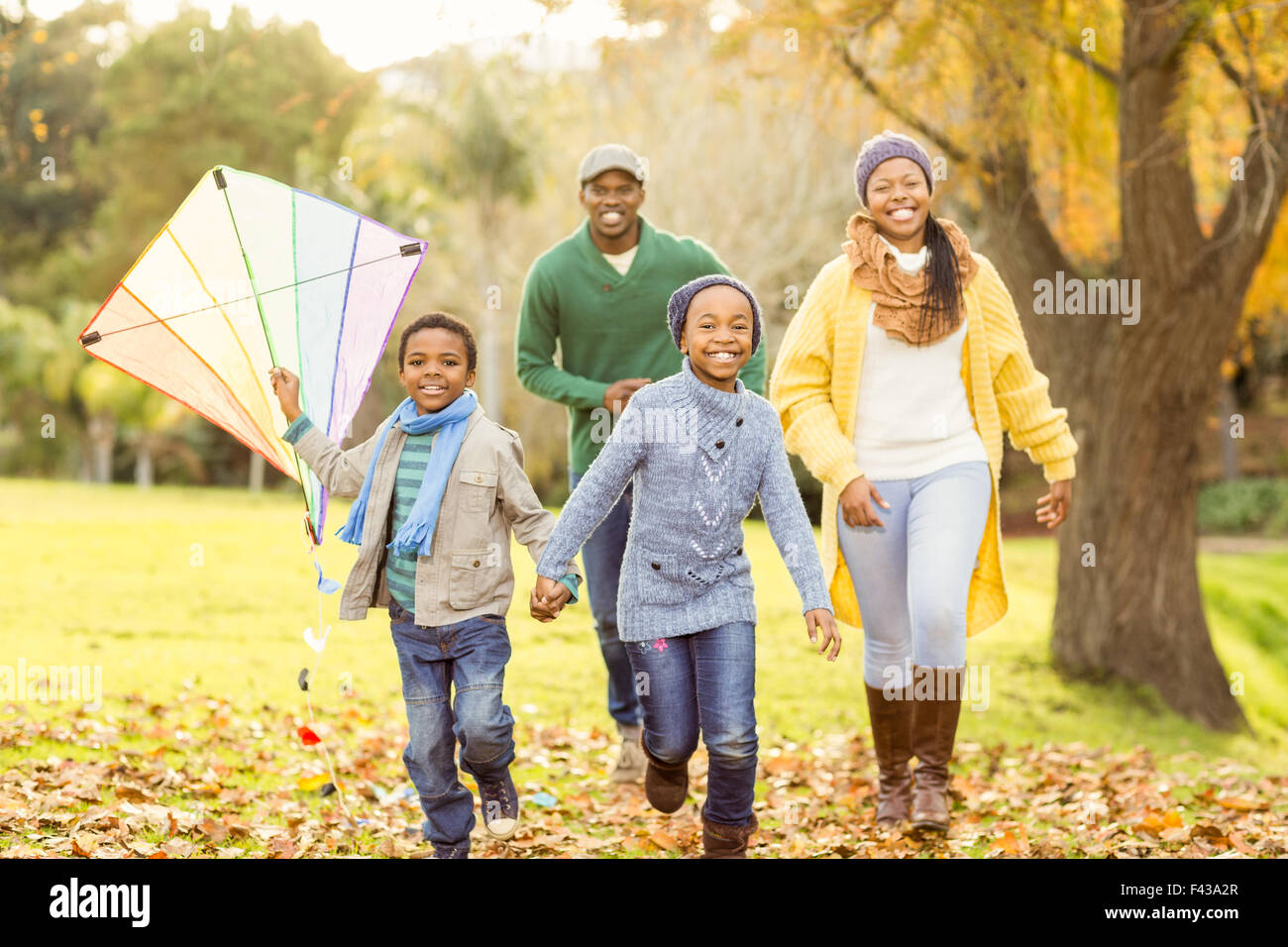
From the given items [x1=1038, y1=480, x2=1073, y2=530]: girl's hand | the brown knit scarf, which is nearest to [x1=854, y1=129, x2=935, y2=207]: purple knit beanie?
the brown knit scarf

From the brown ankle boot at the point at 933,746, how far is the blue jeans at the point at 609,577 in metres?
1.23

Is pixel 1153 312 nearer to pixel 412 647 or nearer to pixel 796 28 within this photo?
pixel 796 28

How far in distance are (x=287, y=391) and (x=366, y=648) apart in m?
5.89

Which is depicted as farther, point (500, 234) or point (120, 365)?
point (500, 234)

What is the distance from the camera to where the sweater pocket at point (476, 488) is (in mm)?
3881

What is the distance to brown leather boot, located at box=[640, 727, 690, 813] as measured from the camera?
3982mm

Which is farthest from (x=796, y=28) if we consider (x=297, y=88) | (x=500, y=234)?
(x=297, y=88)

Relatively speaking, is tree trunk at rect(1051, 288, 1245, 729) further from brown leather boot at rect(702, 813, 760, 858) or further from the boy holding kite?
the boy holding kite

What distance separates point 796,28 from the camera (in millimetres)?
7160

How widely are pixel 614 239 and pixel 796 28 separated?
290cm

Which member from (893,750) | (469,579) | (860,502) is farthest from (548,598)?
(893,750)

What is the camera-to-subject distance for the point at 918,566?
428 cm

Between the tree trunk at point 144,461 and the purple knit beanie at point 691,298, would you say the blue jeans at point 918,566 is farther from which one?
the tree trunk at point 144,461

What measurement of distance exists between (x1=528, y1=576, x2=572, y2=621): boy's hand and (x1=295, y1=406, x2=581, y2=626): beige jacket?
0.11 meters
